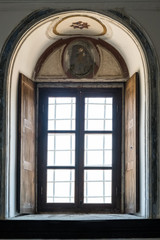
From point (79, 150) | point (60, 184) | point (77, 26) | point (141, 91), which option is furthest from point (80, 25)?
point (60, 184)

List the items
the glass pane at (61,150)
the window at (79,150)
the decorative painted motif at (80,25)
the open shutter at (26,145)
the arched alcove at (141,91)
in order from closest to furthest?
the arched alcove at (141,91) → the open shutter at (26,145) → the decorative painted motif at (80,25) → the window at (79,150) → the glass pane at (61,150)

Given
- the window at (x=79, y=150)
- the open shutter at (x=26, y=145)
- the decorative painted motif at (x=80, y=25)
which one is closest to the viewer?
the open shutter at (x=26, y=145)

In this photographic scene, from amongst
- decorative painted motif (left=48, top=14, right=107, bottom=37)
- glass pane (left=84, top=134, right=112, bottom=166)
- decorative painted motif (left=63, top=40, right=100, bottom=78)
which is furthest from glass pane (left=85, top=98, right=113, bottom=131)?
decorative painted motif (left=48, top=14, right=107, bottom=37)

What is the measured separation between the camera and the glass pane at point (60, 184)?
1255 centimetres

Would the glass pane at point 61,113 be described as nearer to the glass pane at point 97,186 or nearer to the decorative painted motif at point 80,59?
the decorative painted motif at point 80,59

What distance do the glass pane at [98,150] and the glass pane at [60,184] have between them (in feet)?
1.41

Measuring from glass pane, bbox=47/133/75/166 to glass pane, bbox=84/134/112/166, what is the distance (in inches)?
11.6

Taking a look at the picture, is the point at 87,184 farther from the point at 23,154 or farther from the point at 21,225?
the point at 21,225

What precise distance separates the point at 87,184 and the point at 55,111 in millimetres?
1580

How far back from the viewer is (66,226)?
1033cm

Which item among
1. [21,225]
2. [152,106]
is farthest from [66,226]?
[152,106]

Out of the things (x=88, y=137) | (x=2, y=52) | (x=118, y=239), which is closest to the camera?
(x=118, y=239)

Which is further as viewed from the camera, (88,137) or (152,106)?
(88,137)

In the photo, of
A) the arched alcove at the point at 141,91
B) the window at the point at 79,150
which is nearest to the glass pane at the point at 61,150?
the window at the point at 79,150
